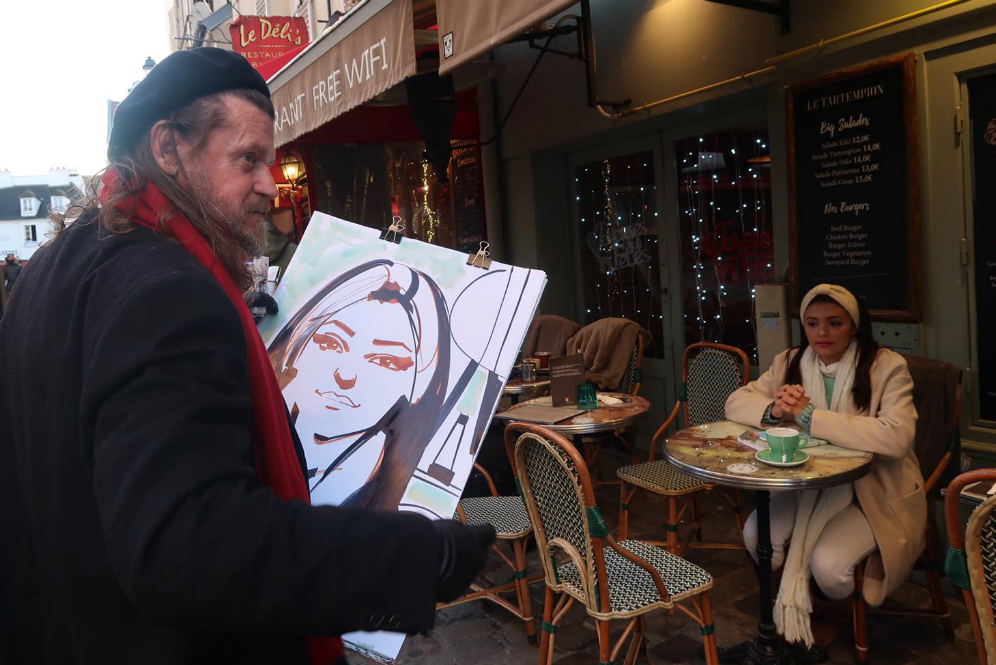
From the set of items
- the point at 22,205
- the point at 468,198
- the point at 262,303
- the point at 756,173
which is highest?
the point at 22,205

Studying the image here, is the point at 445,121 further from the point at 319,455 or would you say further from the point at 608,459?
the point at 319,455

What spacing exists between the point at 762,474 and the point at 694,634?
3.55ft

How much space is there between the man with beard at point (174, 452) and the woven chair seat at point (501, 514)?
2.40 metres

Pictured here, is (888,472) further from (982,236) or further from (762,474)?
(982,236)

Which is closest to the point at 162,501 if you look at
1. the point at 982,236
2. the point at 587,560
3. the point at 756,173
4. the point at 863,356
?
the point at 587,560

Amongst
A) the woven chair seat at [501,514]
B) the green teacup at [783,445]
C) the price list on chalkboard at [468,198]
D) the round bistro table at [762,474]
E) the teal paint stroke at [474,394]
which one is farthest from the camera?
the price list on chalkboard at [468,198]

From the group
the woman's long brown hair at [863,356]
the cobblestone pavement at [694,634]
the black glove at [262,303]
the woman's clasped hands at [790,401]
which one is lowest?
the cobblestone pavement at [694,634]

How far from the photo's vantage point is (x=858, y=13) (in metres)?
3.86

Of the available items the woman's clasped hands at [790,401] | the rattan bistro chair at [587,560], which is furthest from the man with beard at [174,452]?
the woman's clasped hands at [790,401]

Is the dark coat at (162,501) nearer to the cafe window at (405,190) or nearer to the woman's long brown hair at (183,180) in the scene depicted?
the woman's long brown hair at (183,180)

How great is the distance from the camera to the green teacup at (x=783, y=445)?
9.31 ft

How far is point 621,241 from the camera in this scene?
21.2 feet

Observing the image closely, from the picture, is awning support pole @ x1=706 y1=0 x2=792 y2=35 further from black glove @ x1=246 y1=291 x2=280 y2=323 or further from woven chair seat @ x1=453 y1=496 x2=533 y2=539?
black glove @ x1=246 y1=291 x2=280 y2=323

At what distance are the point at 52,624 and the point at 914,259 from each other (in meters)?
3.99
